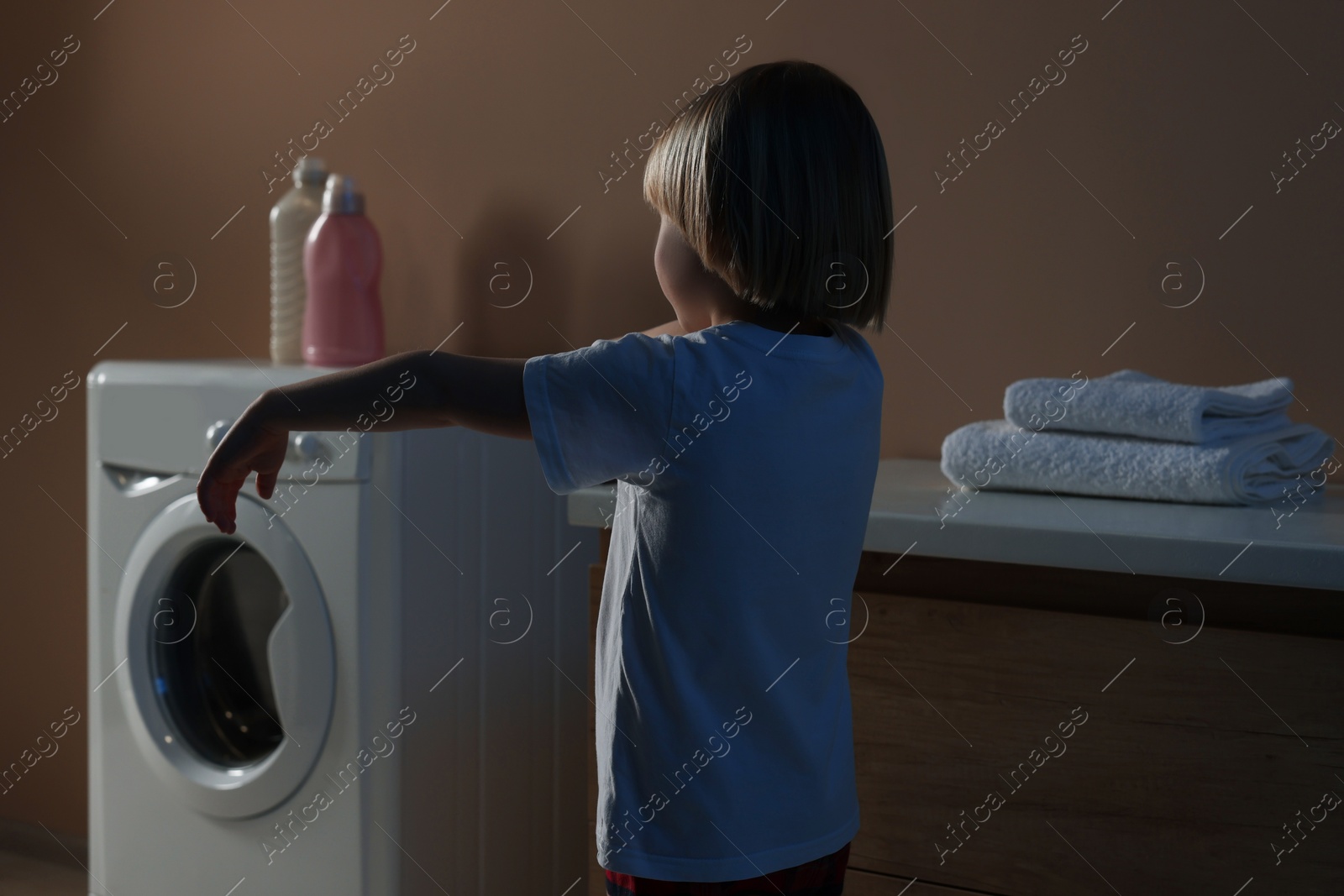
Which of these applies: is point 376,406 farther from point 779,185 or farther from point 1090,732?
point 1090,732

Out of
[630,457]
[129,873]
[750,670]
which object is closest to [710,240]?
[630,457]

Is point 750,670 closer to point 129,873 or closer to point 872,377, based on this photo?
point 872,377

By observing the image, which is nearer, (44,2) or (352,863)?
(352,863)

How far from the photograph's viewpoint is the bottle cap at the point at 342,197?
152 cm

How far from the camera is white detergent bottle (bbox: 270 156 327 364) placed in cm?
161

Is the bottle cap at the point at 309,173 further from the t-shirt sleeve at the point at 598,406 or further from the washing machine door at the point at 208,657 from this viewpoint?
the t-shirt sleeve at the point at 598,406

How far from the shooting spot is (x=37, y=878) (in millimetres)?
1851

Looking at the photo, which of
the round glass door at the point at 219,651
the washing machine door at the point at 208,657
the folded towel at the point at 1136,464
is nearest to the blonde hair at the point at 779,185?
the folded towel at the point at 1136,464

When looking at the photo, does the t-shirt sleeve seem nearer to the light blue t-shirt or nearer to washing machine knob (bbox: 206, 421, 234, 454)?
the light blue t-shirt

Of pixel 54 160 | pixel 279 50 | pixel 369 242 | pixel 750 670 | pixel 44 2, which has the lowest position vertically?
pixel 750 670

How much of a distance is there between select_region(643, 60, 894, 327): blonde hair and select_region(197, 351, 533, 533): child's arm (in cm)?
15

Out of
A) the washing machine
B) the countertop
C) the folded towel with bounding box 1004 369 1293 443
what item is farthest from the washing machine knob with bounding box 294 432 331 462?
the folded towel with bounding box 1004 369 1293 443

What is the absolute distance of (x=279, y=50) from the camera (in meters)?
1.75

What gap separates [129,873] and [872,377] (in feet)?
3.75
